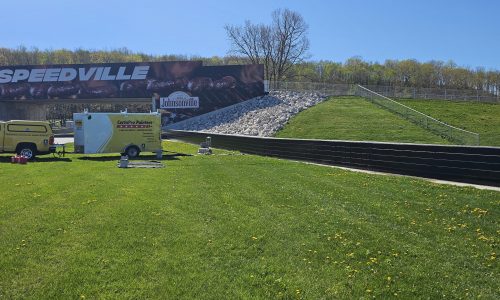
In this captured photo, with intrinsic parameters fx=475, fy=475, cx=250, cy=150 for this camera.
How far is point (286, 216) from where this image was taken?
8.27m

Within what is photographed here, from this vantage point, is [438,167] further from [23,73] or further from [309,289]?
[23,73]

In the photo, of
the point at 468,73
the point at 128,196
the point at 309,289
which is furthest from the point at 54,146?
the point at 468,73

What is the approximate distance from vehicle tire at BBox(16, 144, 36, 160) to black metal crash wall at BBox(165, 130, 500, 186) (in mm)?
12017

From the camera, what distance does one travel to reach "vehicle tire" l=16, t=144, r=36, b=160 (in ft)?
78.0

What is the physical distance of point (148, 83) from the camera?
6300 cm

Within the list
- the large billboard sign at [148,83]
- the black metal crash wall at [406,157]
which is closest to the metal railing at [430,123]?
the black metal crash wall at [406,157]

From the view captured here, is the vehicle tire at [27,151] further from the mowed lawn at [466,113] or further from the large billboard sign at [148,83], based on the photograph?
the large billboard sign at [148,83]

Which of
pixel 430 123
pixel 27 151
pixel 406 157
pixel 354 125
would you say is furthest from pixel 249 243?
pixel 354 125

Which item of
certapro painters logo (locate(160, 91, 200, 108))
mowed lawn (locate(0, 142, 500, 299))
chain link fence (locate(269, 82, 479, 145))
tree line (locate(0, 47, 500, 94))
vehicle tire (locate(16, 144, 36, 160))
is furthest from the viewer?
tree line (locate(0, 47, 500, 94))

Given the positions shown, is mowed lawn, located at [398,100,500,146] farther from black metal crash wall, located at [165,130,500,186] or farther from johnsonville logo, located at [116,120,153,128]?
johnsonville logo, located at [116,120,153,128]

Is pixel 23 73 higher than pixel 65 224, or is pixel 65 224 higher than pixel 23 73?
pixel 23 73

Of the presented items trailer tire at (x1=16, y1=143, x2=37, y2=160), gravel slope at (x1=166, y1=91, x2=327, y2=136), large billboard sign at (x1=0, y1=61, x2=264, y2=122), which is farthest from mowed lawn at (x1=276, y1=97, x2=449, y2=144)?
trailer tire at (x1=16, y1=143, x2=37, y2=160)

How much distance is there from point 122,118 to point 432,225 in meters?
21.6

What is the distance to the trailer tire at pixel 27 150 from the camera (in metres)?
23.8
